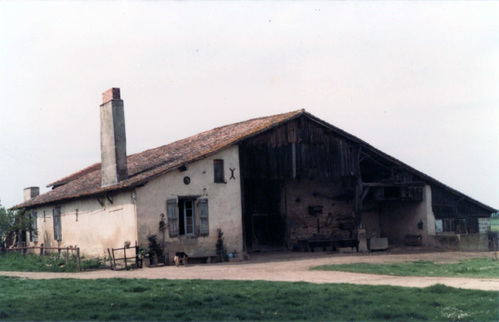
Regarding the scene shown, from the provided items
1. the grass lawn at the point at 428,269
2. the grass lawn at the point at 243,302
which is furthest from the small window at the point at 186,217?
the grass lawn at the point at 243,302

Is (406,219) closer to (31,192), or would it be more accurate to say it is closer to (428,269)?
(428,269)

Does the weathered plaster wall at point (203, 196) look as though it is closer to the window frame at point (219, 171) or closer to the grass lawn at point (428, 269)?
the window frame at point (219, 171)

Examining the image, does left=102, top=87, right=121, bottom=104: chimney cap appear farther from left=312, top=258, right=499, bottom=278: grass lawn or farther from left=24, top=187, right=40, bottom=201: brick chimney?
left=24, top=187, right=40, bottom=201: brick chimney

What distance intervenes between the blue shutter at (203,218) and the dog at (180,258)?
4.67 ft

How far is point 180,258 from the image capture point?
23016mm

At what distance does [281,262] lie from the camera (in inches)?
925

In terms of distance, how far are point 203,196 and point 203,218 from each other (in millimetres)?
837

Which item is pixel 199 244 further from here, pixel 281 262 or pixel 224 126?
pixel 224 126

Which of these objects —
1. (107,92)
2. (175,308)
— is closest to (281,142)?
(107,92)

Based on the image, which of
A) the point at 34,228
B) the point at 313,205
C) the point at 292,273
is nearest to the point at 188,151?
the point at 313,205

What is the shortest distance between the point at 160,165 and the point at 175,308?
14254 millimetres

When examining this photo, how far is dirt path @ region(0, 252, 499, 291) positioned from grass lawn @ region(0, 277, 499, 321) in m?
1.89

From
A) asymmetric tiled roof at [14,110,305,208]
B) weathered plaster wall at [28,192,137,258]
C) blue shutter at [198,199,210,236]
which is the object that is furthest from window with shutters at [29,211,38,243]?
blue shutter at [198,199,210,236]

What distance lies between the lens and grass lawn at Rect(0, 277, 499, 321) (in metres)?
10.8
